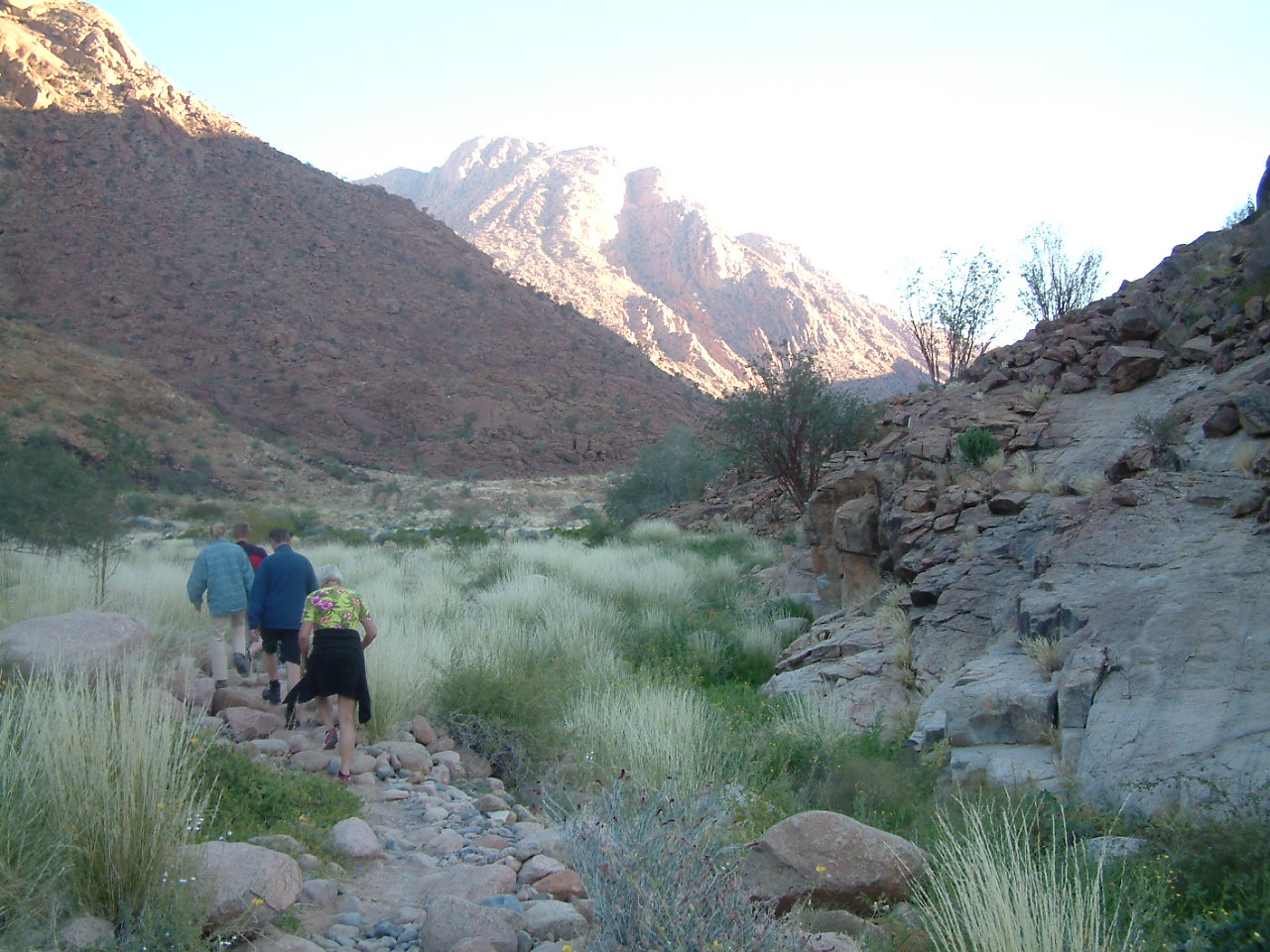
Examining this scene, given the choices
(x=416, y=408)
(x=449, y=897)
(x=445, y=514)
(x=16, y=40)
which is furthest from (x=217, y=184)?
(x=449, y=897)

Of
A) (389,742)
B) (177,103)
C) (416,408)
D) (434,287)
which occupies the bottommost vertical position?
(389,742)

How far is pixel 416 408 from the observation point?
148ft

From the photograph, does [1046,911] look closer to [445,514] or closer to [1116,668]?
[1116,668]

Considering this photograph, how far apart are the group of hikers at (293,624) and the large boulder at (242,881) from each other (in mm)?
2320

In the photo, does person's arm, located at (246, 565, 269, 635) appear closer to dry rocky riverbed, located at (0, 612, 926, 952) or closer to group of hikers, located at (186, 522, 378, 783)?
group of hikers, located at (186, 522, 378, 783)

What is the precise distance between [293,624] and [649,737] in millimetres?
3689

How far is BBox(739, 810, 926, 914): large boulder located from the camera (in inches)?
172

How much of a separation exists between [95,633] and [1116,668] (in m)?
7.97

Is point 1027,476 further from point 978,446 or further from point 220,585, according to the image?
point 220,585

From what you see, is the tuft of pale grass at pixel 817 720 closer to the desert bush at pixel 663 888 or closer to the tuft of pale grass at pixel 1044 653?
the tuft of pale grass at pixel 1044 653

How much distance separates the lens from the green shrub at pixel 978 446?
37.4 ft

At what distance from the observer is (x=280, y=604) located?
8477 millimetres

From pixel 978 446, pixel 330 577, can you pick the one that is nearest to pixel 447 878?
pixel 330 577

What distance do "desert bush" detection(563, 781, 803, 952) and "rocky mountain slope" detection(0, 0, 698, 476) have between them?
38.0 metres
